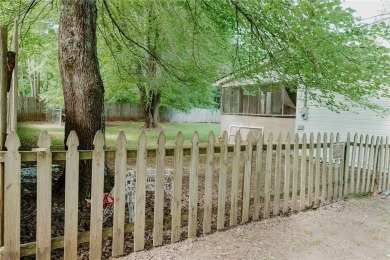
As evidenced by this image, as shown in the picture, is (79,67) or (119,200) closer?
(119,200)

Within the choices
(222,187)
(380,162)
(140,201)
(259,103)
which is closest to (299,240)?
(222,187)

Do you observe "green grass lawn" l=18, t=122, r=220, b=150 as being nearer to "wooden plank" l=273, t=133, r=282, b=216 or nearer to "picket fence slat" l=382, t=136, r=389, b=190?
"picket fence slat" l=382, t=136, r=389, b=190

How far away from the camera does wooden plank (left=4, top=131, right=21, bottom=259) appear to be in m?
2.48

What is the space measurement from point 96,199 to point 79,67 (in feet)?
6.09

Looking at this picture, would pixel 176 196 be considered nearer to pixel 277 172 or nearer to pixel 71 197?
pixel 71 197

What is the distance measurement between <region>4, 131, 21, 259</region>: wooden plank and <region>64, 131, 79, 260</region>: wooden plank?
0.39 metres

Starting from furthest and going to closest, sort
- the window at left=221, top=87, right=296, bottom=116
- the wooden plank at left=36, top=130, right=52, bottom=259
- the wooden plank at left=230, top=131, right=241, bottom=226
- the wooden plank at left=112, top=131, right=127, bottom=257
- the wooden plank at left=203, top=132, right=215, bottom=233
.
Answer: the window at left=221, top=87, right=296, bottom=116, the wooden plank at left=230, top=131, right=241, bottom=226, the wooden plank at left=203, top=132, right=215, bottom=233, the wooden plank at left=112, top=131, right=127, bottom=257, the wooden plank at left=36, top=130, right=52, bottom=259

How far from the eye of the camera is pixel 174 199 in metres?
3.48

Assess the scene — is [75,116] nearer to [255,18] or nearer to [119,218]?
[119,218]

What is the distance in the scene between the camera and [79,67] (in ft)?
12.8

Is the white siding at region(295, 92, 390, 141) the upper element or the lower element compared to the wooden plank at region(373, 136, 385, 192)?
upper

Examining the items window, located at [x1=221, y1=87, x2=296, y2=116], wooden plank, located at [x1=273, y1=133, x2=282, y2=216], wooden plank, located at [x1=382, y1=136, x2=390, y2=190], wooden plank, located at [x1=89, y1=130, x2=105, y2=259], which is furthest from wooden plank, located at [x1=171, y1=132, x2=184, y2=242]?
window, located at [x1=221, y1=87, x2=296, y2=116]

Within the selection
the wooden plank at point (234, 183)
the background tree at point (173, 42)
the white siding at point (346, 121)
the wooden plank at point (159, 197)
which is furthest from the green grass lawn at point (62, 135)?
the wooden plank at point (159, 197)

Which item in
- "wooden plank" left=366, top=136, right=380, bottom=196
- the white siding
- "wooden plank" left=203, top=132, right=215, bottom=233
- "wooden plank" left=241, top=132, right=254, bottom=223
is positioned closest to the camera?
"wooden plank" left=203, top=132, right=215, bottom=233
